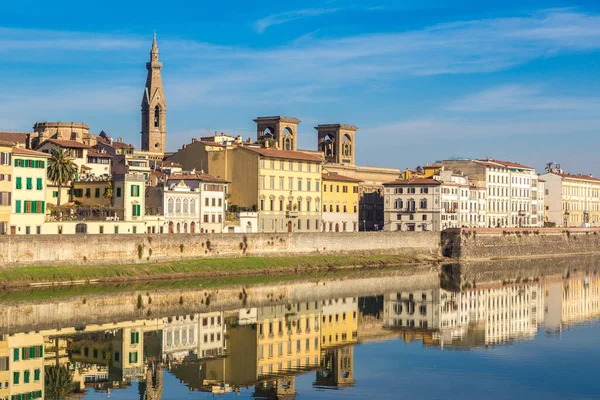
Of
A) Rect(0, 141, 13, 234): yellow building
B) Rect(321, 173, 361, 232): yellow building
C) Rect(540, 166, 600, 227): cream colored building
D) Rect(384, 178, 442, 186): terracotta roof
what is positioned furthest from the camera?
Rect(540, 166, 600, 227): cream colored building

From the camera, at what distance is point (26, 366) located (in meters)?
41.2

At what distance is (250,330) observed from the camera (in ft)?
172

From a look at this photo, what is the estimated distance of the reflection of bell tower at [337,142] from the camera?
139m

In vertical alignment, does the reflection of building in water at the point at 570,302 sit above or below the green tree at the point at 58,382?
above

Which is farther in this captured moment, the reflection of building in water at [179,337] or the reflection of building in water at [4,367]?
the reflection of building in water at [179,337]

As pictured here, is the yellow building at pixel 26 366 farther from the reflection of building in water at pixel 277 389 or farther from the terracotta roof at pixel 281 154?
the terracotta roof at pixel 281 154

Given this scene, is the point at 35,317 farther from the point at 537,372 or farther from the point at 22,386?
the point at 537,372

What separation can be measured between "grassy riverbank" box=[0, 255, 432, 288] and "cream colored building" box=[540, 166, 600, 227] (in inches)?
2422

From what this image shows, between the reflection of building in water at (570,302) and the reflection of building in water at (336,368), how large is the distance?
1351 cm

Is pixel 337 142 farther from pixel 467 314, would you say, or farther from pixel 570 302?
pixel 467 314

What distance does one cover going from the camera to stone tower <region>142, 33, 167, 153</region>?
136625mm

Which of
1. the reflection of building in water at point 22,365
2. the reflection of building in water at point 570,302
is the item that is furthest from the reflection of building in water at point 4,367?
the reflection of building in water at point 570,302

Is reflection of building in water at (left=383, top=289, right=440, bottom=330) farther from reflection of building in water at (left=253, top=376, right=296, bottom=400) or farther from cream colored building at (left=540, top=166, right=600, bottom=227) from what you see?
cream colored building at (left=540, top=166, right=600, bottom=227)

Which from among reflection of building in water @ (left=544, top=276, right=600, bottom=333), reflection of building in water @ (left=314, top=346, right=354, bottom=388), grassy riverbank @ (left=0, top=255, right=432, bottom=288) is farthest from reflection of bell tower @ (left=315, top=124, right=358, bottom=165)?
reflection of building in water @ (left=314, top=346, right=354, bottom=388)
